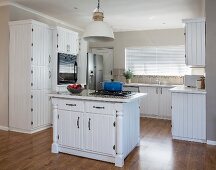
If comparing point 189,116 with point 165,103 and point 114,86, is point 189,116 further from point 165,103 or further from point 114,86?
point 165,103

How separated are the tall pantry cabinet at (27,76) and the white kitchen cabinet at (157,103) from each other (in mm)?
3007

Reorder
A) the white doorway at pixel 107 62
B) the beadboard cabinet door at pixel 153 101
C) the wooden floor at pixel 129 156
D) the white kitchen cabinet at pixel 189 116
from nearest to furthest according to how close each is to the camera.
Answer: the wooden floor at pixel 129 156, the white kitchen cabinet at pixel 189 116, the beadboard cabinet door at pixel 153 101, the white doorway at pixel 107 62

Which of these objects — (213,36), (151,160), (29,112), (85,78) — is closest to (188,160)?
(151,160)

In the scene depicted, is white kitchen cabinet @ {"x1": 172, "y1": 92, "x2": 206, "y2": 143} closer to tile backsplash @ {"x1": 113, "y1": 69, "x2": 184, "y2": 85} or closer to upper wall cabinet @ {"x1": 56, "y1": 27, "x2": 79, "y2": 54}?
tile backsplash @ {"x1": 113, "y1": 69, "x2": 184, "y2": 85}

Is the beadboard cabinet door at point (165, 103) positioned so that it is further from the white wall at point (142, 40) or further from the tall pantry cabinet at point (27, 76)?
the tall pantry cabinet at point (27, 76)

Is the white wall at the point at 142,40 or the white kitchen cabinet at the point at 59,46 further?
the white wall at the point at 142,40

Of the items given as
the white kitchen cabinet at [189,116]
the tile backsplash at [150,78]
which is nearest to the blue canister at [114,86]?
the white kitchen cabinet at [189,116]

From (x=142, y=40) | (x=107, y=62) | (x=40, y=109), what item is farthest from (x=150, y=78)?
(x=40, y=109)

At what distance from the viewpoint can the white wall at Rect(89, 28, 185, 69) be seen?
22.1 ft

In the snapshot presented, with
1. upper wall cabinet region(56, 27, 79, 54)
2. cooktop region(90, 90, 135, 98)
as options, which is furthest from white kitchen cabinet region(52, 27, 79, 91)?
cooktop region(90, 90, 135, 98)

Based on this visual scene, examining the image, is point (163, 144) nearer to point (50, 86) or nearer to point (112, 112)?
point (112, 112)

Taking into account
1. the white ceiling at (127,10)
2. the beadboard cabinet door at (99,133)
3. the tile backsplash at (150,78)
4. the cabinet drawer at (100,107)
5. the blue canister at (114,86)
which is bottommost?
the beadboard cabinet door at (99,133)

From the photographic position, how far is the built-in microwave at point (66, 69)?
5152 mm

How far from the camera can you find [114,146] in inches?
118
